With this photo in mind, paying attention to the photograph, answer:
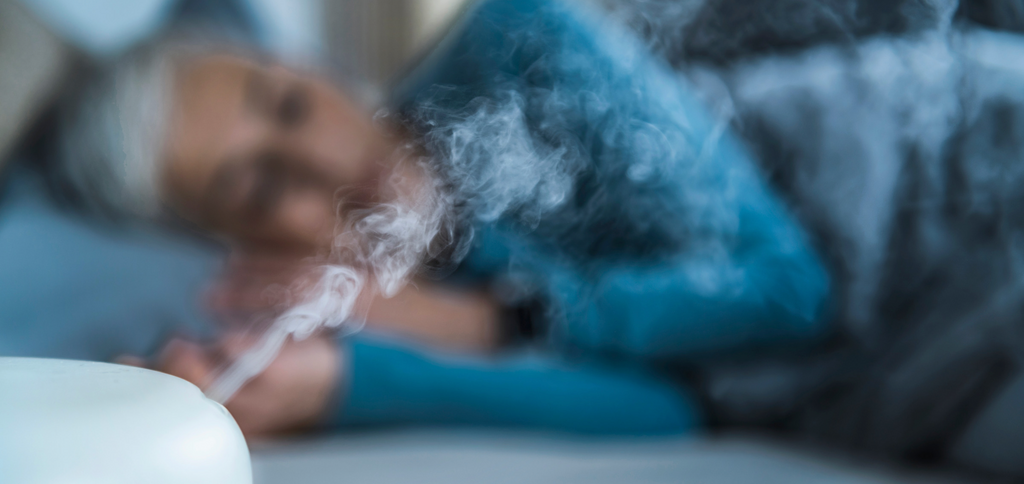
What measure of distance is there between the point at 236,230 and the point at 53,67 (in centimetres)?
33

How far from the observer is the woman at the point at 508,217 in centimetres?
52

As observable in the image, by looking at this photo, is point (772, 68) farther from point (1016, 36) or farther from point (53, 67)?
point (53, 67)

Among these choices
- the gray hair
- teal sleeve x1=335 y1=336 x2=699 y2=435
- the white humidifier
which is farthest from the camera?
the gray hair

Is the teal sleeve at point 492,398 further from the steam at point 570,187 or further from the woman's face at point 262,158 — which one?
the woman's face at point 262,158

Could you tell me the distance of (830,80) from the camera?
0.60 m

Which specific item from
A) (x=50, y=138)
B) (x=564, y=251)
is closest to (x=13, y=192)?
(x=50, y=138)

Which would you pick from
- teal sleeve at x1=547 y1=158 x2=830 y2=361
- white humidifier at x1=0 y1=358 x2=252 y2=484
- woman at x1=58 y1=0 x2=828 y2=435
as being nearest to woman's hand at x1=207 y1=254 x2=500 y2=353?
woman at x1=58 y1=0 x2=828 y2=435

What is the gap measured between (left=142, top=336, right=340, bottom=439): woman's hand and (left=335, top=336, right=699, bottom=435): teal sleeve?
2 cm

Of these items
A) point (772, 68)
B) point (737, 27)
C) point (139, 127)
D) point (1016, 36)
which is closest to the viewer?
point (1016, 36)

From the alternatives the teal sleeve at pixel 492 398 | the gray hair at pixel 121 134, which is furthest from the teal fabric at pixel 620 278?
the gray hair at pixel 121 134

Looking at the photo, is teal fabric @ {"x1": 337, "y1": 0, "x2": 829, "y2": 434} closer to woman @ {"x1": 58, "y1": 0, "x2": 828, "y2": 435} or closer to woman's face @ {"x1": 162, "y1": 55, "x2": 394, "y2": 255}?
woman @ {"x1": 58, "y1": 0, "x2": 828, "y2": 435}

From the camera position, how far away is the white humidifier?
179 millimetres

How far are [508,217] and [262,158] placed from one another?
0.34m

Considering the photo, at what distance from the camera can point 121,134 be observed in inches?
30.1
